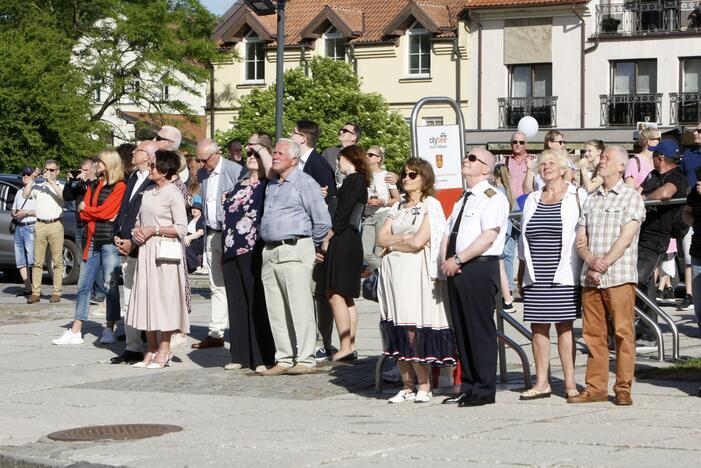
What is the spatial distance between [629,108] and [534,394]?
4437cm

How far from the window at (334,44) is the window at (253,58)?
11.3ft

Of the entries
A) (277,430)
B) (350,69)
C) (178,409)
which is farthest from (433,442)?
(350,69)

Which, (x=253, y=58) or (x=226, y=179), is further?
(x=253, y=58)

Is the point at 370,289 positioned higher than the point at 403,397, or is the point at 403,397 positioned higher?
the point at 370,289

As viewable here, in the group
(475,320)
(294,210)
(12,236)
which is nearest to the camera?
(475,320)

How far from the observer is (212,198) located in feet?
47.4

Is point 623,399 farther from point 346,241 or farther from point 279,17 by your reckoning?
point 279,17

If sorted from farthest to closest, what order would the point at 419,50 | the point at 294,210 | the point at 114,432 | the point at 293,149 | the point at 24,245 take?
the point at 419,50 < the point at 24,245 < the point at 293,149 < the point at 294,210 < the point at 114,432

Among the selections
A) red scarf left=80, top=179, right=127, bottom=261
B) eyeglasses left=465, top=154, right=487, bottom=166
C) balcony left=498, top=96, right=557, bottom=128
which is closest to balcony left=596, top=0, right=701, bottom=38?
balcony left=498, top=96, right=557, bottom=128

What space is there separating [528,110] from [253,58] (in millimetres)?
14336

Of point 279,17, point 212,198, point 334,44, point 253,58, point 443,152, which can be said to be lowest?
point 212,198

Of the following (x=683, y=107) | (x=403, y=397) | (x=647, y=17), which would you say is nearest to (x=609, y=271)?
(x=403, y=397)

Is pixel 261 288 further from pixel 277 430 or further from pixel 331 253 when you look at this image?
pixel 277 430

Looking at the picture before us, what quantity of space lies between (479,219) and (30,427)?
3.48 m
